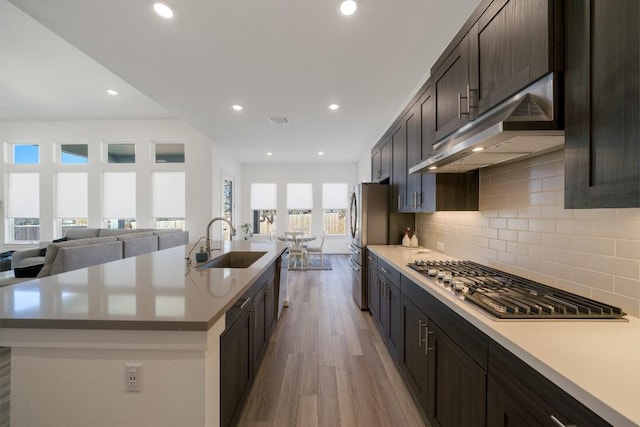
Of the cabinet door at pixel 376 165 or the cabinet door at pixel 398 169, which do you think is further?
the cabinet door at pixel 376 165

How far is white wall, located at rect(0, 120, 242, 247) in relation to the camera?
19.7 ft

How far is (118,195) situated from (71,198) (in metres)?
1.23

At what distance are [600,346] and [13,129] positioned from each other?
1055 centimetres

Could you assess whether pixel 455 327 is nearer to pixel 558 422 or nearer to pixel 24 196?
Result: pixel 558 422

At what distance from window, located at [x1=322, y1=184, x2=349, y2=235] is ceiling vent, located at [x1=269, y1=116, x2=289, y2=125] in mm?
3771

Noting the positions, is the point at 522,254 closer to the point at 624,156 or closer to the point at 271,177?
the point at 624,156

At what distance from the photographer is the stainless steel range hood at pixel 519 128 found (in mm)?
954

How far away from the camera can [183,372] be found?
3.26 feet

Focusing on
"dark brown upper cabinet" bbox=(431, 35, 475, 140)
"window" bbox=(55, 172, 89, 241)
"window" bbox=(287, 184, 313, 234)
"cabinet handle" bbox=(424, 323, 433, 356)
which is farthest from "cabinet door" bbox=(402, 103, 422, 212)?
"window" bbox=(55, 172, 89, 241)

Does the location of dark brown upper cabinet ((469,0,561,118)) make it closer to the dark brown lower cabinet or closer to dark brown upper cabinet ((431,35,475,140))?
dark brown upper cabinet ((431,35,475,140))

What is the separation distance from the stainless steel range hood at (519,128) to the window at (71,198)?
8321mm

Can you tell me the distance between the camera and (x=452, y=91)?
1647mm

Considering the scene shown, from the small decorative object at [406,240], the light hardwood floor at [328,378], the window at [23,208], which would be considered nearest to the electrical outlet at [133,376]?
the light hardwood floor at [328,378]

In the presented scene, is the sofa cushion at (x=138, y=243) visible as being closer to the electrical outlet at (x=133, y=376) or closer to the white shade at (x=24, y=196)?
the electrical outlet at (x=133, y=376)
